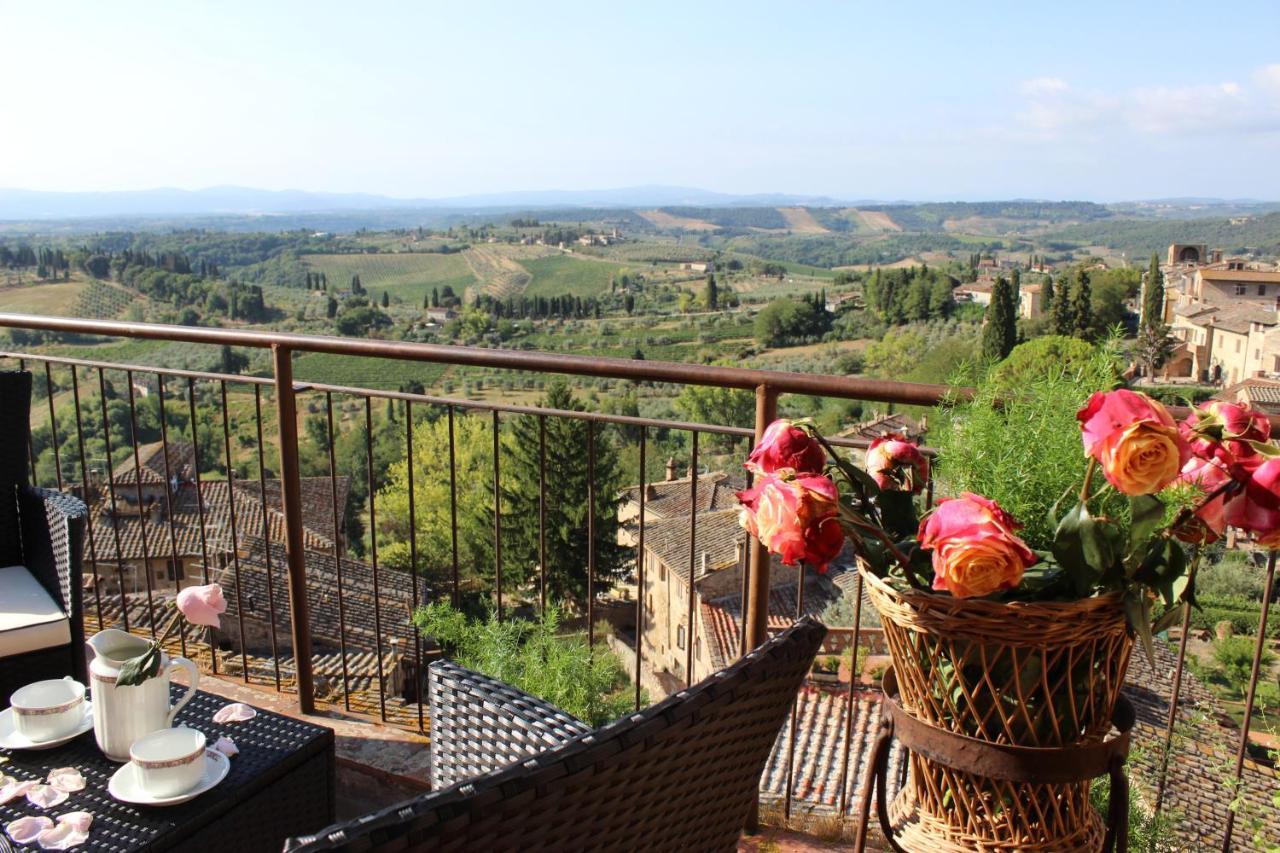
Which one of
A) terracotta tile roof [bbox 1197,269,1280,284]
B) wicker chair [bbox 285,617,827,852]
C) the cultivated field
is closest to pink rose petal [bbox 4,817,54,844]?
wicker chair [bbox 285,617,827,852]

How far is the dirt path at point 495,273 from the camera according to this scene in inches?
2761

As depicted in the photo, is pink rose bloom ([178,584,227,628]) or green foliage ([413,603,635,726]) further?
green foliage ([413,603,635,726])

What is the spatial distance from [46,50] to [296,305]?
24577mm

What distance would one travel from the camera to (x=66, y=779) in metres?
1.62

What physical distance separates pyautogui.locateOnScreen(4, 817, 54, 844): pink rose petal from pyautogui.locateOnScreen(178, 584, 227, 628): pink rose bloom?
368 millimetres

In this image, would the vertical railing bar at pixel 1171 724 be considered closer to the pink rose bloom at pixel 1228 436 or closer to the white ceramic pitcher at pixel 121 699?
the pink rose bloom at pixel 1228 436

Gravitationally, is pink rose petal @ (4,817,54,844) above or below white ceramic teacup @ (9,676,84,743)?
below

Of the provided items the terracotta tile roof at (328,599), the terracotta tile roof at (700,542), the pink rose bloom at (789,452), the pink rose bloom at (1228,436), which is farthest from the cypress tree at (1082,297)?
the pink rose bloom at (789,452)

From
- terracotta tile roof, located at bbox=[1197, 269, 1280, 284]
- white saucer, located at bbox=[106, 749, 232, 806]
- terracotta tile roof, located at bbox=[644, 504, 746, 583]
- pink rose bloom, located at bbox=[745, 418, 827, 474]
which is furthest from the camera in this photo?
terracotta tile roof, located at bbox=[1197, 269, 1280, 284]

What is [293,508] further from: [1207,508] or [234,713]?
[1207,508]

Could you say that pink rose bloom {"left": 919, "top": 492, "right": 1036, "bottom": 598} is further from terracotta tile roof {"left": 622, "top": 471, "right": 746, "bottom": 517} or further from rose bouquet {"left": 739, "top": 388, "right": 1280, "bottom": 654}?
terracotta tile roof {"left": 622, "top": 471, "right": 746, "bottom": 517}

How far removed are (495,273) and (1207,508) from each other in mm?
77758

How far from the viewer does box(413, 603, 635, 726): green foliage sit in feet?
8.12

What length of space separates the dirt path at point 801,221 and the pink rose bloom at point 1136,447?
111m
